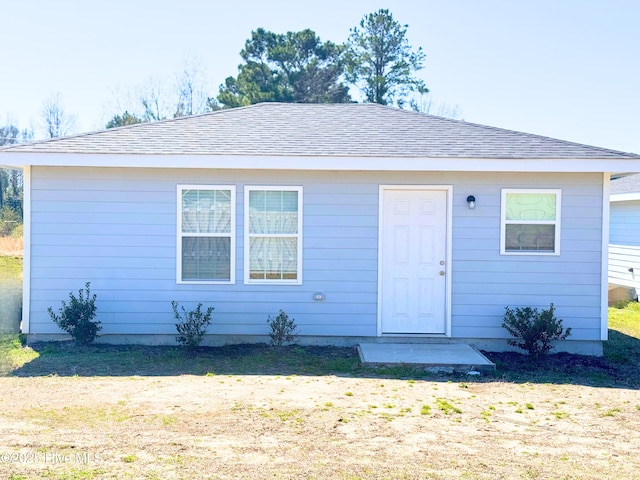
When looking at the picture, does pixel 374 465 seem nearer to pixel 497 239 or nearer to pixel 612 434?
pixel 612 434

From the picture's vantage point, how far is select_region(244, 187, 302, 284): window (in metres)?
8.91

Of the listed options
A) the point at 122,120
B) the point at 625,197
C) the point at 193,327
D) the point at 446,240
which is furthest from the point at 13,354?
the point at 122,120

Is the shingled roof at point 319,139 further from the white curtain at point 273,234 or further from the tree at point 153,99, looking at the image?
the tree at point 153,99

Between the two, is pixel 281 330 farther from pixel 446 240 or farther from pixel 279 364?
pixel 446 240

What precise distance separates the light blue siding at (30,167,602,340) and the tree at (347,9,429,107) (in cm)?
1916

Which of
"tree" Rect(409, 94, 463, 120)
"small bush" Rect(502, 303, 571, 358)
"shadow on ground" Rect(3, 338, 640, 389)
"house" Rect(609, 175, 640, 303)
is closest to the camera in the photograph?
"shadow on ground" Rect(3, 338, 640, 389)

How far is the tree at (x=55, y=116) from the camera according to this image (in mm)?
30891

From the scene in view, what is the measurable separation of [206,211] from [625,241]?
11.9 meters

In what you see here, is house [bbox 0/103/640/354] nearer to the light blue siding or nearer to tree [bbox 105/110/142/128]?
the light blue siding

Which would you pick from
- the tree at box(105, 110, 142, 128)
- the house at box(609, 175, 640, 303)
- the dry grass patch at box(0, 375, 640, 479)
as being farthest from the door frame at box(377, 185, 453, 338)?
the tree at box(105, 110, 142, 128)

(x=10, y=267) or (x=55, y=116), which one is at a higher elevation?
(x=55, y=116)

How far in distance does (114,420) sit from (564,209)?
252 inches

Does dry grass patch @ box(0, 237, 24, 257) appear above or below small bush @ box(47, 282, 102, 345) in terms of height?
above

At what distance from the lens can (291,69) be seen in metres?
27.0
